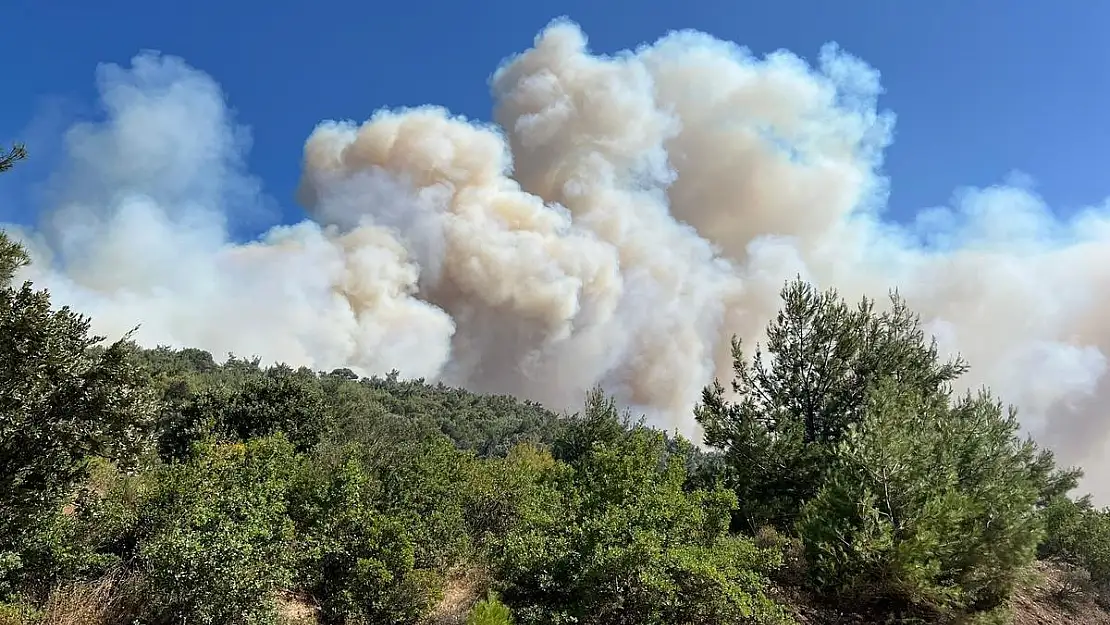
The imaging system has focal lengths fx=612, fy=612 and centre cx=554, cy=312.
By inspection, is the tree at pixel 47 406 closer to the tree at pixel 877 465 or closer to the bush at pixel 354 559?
the bush at pixel 354 559

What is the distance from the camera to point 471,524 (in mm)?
21281

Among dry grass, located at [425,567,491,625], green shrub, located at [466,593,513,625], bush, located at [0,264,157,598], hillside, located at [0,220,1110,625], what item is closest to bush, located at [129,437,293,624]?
hillside, located at [0,220,1110,625]

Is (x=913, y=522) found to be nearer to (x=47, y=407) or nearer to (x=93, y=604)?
(x=93, y=604)

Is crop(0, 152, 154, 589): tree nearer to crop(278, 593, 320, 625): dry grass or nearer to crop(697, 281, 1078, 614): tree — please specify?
crop(278, 593, 320, 625): dry grass

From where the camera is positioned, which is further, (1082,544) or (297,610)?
(1082,544)

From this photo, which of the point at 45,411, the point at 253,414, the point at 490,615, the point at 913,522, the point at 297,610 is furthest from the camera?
the point at 253,414

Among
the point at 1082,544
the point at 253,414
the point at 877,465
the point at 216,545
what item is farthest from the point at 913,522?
the point at 253,414

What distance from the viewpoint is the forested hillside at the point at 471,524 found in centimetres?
1213

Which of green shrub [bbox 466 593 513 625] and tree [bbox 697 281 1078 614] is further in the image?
tree [bbox 697 281 1078 614]

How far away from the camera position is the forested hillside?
1213cm

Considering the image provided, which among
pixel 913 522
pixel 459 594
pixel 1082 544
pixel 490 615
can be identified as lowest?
pixel 459 594

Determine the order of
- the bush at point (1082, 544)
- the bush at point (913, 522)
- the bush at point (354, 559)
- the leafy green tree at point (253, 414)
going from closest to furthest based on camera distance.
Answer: the bush at point (354, 559) → the bush at point (913, 522) → the bush at point (1082, 544) → the leafy green tree at point (253, 414)

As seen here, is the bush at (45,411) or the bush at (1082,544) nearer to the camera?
the bush at (45,411)

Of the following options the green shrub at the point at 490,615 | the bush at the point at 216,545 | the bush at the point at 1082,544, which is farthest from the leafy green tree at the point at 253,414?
the bush at the point at 1082,544
